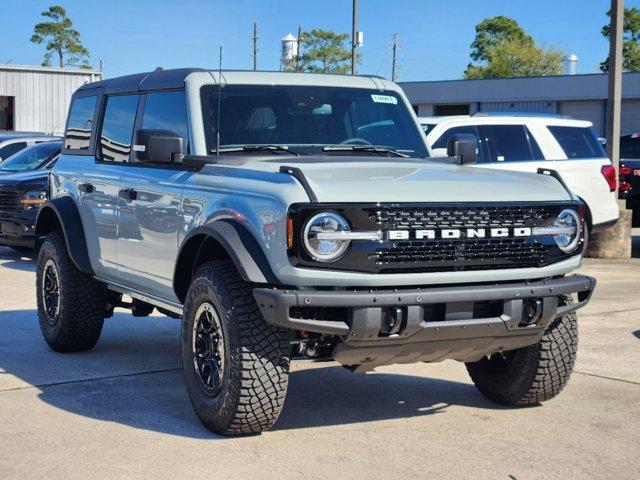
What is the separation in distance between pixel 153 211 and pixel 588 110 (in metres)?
44.7

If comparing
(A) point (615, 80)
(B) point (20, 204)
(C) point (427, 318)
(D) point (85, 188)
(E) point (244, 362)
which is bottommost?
(E) point (244, 362)

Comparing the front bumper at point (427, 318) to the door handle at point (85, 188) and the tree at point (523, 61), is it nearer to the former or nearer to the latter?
the door handle at point (85, 188)

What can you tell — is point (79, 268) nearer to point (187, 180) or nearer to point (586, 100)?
point (187, 180)

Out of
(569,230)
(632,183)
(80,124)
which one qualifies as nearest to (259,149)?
(569,230)

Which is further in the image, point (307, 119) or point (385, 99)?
point (385, 99)

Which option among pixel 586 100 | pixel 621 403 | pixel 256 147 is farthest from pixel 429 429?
pixel 586 100

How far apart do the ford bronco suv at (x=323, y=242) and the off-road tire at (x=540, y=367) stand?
12 mm

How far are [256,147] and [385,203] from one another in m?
1.48

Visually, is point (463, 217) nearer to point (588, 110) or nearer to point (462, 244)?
point (462, 244)

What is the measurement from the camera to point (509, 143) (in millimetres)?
13711

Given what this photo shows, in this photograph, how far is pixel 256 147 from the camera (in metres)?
6.59

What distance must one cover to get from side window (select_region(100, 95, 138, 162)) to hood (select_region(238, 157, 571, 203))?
163 cm

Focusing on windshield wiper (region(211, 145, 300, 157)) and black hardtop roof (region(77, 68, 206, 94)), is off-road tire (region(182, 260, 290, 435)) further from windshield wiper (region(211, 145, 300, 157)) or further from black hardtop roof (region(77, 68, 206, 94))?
black hardtop roof (region(77, 68, 206, 94))

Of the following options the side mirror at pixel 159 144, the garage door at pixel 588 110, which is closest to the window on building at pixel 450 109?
the garage door at pixel 588 110
